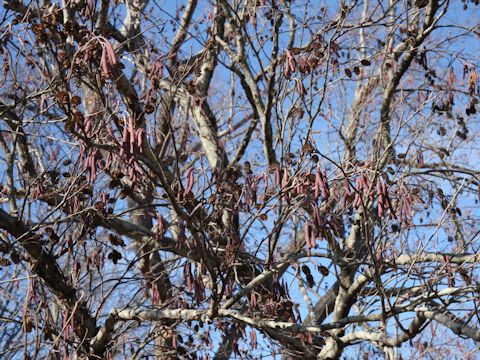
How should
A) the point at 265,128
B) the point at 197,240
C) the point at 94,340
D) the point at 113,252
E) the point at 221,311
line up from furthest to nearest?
the point at 265,128 → the point at 94,340 → the point at 113,252 → the point at 221,311 → the point at 197,240

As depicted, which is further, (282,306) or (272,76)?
(272,76)

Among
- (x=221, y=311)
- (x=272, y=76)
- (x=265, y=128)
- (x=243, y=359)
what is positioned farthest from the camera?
(x=243, y=359)

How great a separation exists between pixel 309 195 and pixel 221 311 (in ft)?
4.08

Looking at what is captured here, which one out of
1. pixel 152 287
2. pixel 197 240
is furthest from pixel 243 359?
pixel 197 240

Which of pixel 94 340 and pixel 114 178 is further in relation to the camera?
pixel 94 340

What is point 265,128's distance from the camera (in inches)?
244

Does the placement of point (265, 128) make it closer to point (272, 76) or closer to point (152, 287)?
point (272, 76)

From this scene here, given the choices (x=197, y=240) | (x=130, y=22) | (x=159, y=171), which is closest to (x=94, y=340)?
(x=197, y=240)

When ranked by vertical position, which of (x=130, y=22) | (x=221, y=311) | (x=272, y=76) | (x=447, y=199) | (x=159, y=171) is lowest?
(x=221, y=311)

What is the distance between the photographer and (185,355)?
221 inches

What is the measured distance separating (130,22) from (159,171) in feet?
12.2

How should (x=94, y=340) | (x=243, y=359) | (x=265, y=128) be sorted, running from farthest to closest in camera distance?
(x=243, y=359) → (x=265, y=128) → (x=94, y=340)

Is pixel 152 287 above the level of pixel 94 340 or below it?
above

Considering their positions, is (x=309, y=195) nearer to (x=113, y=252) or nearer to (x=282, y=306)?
(x=282, y=306)
